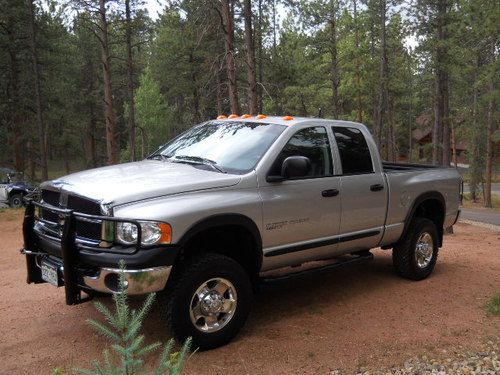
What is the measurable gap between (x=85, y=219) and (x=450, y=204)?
5.19 meters

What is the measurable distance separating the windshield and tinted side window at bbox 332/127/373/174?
Answer: 839mm

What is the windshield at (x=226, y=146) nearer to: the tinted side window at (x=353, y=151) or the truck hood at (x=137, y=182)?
the truck hood at (x=137, y=182)

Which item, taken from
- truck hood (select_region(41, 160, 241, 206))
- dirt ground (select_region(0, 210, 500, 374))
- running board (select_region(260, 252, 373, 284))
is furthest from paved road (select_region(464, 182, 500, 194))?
truck hood (select_region(41, 160, 241, 206))

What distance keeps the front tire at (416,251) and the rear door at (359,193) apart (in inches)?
26.8

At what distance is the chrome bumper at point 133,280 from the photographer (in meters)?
3.79

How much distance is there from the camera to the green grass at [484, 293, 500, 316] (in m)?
5.42

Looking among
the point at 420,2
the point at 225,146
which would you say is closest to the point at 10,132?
the point at 420,2

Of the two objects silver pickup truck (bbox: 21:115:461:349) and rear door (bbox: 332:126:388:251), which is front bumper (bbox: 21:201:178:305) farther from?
rear door (bbox: 332:126:388:251)

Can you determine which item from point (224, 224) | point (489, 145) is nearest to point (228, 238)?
point (224, 224)

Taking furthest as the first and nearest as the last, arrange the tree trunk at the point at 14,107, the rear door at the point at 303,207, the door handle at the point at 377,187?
the tree trunk at the point at 14,107 < the door handle at the point at 377,187 < the rear door at the point at 303,207

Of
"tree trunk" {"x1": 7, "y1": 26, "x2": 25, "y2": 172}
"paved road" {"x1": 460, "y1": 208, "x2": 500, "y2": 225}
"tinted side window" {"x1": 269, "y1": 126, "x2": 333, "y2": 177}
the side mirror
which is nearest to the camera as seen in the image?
the side mirror

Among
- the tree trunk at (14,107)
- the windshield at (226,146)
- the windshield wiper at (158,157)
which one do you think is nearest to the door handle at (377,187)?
the windshield at (226,146)

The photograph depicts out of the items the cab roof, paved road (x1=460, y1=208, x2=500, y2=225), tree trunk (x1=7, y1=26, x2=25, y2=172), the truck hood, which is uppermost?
tree trunk (x1=7, y1=26, x2=25, y2=172)

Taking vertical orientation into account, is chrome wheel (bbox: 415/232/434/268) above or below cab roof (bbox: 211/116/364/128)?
below
